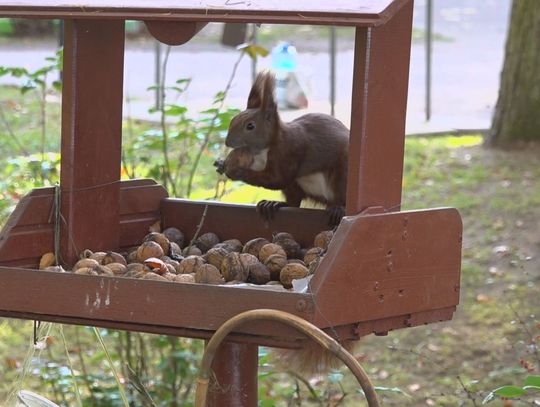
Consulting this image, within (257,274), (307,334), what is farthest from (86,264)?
(307,334)

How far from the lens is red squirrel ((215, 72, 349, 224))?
316 centimetres

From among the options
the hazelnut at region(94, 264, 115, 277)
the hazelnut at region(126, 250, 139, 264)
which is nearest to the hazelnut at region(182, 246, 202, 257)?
the hazelnut at region(126, 250, 139, 264)

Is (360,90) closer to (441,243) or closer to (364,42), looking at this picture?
(364,42)

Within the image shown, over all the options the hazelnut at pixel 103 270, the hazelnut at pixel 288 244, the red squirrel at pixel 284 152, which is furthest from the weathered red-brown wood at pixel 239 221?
the hazelnut at pixel 103 270

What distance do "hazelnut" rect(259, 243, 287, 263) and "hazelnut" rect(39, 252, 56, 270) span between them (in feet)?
1.79

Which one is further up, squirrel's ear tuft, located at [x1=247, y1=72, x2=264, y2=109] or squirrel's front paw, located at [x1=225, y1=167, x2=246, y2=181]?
squirrel's ear tuft, located at [x1=247, y1=72, x2=264, y2=109]

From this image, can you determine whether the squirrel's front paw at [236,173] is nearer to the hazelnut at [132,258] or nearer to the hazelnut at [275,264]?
the hazelnut at [132,258]

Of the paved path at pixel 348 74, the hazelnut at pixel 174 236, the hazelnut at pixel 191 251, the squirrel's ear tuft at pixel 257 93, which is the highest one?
the squirrel's ear tuft at pixel 257 93

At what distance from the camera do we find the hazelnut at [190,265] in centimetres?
272

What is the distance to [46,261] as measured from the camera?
2.91 m

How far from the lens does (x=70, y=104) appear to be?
295 cm

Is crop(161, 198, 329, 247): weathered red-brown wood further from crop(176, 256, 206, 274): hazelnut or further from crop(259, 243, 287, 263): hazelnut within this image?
crop(176, 256, 206, 274): hazelnut

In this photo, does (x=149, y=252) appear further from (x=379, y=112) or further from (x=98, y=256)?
(x=379, y=112)

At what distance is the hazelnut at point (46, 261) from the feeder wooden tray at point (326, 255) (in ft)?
0.05
